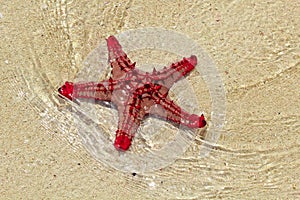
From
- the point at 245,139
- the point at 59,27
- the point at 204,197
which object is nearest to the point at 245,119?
the point at 245,139

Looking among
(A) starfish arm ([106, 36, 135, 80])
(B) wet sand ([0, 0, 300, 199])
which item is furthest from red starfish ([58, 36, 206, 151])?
(B) wet sand ([0, 0, 300, 199])

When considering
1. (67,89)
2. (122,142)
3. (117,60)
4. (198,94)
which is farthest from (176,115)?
(67,89)

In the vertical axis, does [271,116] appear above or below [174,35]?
below

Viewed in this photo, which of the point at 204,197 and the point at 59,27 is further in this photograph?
the point at 59,27

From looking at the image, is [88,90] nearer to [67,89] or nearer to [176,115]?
[67,89]

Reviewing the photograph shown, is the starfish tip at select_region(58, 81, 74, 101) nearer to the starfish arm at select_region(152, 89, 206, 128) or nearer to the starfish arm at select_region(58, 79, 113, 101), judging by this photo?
the starfish arm at select_region(58, 79, 113, 101)

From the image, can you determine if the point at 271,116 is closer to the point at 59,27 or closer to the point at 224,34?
the point at 224,34

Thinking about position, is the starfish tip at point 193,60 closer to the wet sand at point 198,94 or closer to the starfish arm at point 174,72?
the starfish arm at point 174,72

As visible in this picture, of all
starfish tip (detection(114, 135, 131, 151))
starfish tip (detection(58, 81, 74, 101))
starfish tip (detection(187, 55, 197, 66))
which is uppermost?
starfish tip (detection(187, 55, 197, 66))
